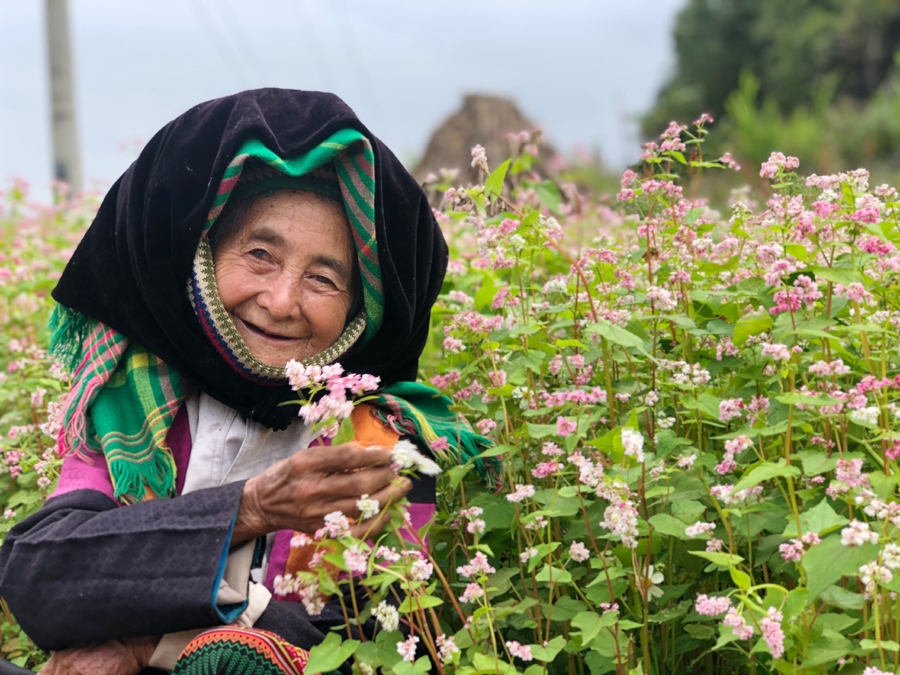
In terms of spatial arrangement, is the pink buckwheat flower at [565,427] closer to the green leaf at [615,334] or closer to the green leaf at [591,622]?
the green leaf at [615,334]

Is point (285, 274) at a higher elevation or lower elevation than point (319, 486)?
higher

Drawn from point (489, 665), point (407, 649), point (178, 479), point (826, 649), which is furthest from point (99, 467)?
point (826, 649)

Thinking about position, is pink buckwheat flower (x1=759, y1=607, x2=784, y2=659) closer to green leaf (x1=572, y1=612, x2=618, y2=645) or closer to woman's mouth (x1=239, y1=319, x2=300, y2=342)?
green leaf (x1=572, y1=612, x2=618, y2=645)

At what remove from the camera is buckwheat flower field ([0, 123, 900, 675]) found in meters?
1.94

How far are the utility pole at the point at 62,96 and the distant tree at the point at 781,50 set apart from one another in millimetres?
15191

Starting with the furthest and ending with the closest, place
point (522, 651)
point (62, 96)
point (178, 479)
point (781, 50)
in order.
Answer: point (781, 50), point (62, 96), point (178, 479), point (522, 651)

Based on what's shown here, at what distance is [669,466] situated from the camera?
8.11 ft

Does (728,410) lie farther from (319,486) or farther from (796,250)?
(319,486)

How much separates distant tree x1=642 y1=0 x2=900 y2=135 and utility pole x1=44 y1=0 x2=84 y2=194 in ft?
49.8

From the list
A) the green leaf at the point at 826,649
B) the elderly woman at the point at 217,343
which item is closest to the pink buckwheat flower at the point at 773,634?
the green leaf at the point at 826,649

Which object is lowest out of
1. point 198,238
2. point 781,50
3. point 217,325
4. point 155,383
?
point 781,50

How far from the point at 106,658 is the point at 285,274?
971mm

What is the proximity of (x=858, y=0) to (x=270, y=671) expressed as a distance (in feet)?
111

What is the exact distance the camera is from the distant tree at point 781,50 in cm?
3133
